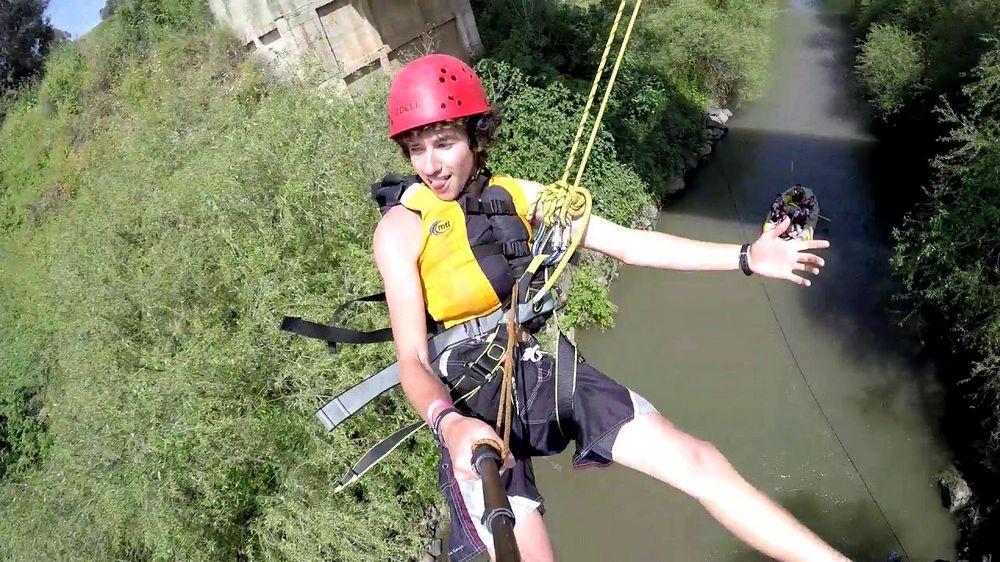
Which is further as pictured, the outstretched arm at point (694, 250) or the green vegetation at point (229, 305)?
the green vegetation at point (229, 305)

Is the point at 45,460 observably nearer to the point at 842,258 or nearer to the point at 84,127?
the point at 84,127

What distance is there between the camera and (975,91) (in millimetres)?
8141

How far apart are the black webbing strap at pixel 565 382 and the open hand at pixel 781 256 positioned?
2.02 ft

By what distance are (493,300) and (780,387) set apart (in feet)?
22.9

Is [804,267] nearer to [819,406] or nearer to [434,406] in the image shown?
[434,406]

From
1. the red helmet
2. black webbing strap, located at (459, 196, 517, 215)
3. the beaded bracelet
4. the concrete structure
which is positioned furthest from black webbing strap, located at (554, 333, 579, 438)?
the concrete structure

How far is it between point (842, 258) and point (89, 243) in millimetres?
10952

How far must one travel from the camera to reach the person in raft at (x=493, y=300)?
67.5 inches

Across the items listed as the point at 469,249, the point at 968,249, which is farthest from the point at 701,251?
the point at 968,249

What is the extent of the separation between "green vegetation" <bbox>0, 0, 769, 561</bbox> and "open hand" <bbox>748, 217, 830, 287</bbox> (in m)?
4.43

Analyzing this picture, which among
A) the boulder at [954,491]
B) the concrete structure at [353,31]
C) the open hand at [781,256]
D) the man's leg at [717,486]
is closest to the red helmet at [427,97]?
the open hand at [781,256]

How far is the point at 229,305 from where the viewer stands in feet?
20.9

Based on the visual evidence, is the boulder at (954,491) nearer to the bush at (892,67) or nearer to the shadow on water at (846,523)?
the shadow on water at (846,523)

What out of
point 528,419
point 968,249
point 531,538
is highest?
point 528,419
